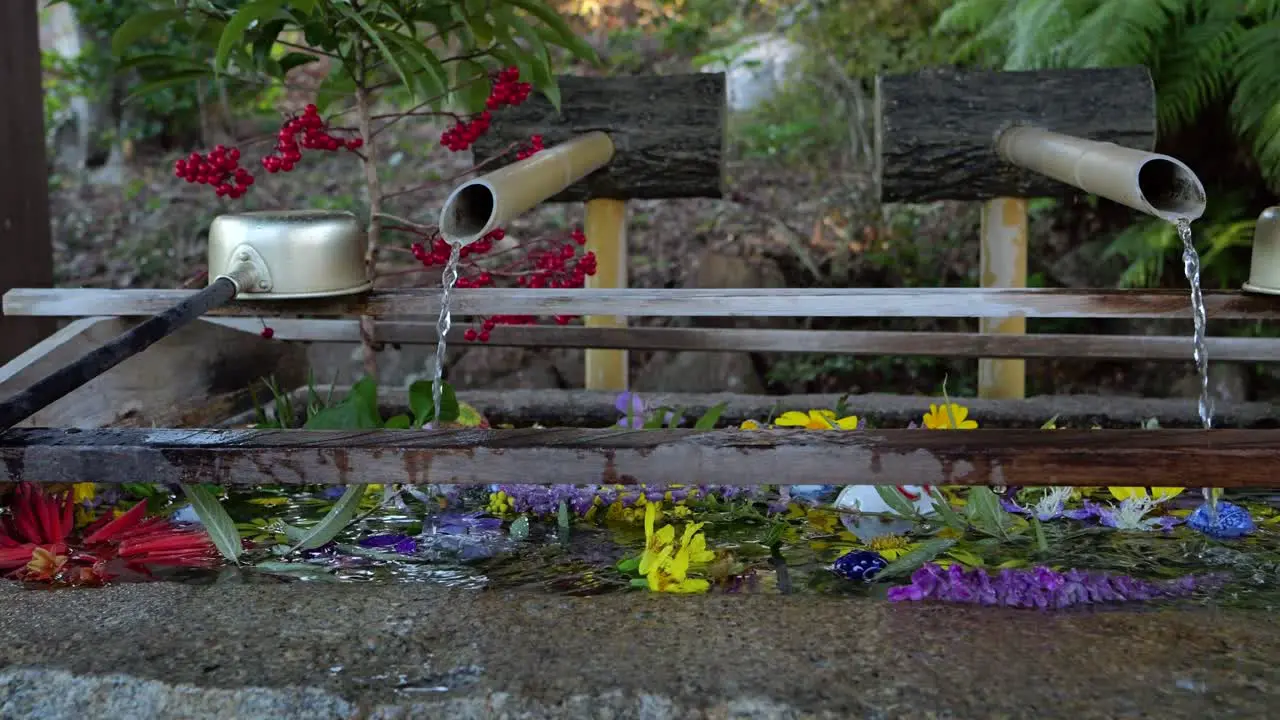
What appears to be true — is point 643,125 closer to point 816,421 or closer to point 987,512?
point 816,421

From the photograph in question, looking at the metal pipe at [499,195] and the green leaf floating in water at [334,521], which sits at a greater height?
the metal pipe at [499,195]

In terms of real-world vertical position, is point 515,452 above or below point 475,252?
below

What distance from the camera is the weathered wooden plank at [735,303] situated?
1852 millimetres

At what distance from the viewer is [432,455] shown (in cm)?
134

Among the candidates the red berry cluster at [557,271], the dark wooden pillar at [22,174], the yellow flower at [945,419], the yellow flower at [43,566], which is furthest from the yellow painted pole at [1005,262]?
the dark wooden pillar at [22,174]

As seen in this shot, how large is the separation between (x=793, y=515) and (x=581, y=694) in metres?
0.97

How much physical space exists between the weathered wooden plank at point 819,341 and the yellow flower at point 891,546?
2.95 feet

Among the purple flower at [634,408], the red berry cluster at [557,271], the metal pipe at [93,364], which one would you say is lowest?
the purple flower at [634,408]

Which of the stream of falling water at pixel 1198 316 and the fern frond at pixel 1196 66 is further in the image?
the fern frond at pixel 1196 66

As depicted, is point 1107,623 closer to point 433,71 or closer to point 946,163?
point 433,71

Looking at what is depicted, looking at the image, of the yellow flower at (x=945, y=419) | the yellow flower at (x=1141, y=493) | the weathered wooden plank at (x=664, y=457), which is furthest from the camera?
the yellow flower at (x=945, y=419)

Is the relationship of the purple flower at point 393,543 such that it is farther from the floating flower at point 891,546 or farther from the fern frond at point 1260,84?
the fern frond at point 1260,84

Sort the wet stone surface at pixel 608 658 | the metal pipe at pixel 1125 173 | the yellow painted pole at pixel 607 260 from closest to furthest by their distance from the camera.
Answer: the wet stone surface at pixel 608 658, the metal pipe at pixel 1125 173, the yellow painted pole at pixel 607 260

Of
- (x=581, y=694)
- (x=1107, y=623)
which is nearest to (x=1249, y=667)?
(x=1107, y=623)
